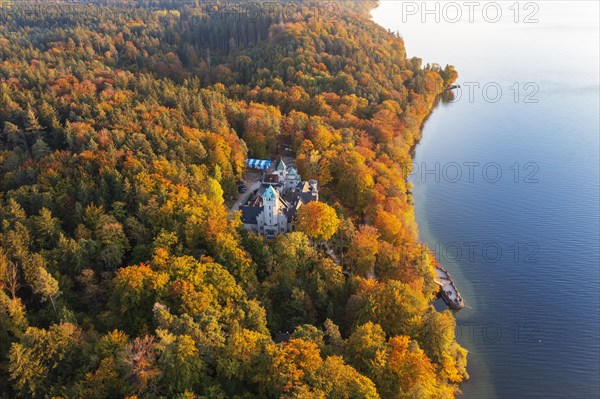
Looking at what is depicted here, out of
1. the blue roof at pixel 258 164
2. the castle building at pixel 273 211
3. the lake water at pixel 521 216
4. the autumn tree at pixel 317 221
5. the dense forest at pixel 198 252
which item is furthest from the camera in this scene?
the blue roof at pixel 258 164

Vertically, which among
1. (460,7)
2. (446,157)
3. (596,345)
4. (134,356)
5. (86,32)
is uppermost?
(460,7)

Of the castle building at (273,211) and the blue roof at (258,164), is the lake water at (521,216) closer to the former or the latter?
the castle building at (273,211)

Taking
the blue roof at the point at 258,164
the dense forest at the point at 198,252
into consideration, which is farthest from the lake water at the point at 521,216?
the blue roof at the point at 258,164

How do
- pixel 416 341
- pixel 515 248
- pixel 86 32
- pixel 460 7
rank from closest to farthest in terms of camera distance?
pixel 416 341, pixel 515 248, pixel 86 32, pixel 460 7

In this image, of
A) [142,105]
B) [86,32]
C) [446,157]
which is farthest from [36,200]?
[86,32]

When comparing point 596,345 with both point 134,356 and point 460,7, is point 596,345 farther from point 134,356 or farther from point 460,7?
point 460,7

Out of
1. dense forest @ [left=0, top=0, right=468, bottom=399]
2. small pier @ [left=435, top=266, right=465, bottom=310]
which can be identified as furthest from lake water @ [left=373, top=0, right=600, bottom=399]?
dense forest @ [left=0, top=0, right=468, bottom=399]

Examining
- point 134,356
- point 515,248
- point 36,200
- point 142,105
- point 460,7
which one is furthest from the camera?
point 460,7

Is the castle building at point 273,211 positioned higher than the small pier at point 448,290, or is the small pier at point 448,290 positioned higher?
the castle building at point 273,211
